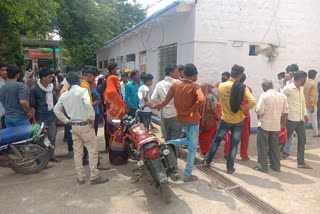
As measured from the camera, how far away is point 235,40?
622cm

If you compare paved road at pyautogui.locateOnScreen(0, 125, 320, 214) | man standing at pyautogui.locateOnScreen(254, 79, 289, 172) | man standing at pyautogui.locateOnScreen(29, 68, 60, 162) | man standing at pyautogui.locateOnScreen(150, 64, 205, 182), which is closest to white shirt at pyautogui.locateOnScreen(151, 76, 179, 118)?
man standing at pyautogui.locateOnScreen(150, 64, 205, 182)

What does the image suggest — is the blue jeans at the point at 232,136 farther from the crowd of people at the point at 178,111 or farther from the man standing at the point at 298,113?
the man standing at the point at 298,113

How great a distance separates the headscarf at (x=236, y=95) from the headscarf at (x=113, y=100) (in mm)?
2035

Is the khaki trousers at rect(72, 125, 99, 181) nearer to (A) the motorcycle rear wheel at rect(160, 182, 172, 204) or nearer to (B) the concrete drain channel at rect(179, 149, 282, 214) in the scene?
(A) the motorcycle rear wheel at rect(160, 182, 172, 204)

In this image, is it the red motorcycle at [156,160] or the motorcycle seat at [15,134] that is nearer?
the red motorcycle at [156,160]

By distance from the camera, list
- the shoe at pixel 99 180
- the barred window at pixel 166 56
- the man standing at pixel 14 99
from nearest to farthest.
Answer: the shoe at pixel 99 180 < the man standing at pixel 14 99 < the barred window at pixel 166 56

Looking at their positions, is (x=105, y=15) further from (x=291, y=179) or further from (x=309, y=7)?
(x=291, y=179)

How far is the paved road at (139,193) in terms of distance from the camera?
298 centimetres

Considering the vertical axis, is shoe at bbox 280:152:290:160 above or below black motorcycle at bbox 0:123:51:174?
below

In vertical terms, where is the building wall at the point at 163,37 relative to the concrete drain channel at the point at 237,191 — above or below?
above

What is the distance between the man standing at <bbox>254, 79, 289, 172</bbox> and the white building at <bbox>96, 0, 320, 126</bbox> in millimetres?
2280

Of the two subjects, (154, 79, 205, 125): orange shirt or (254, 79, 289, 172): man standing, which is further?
(254, 79, 289, 172): man standing

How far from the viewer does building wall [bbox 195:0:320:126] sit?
19.7 feet

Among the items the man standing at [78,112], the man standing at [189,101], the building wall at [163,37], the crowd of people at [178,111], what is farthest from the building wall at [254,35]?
the man standing at [78,112]
